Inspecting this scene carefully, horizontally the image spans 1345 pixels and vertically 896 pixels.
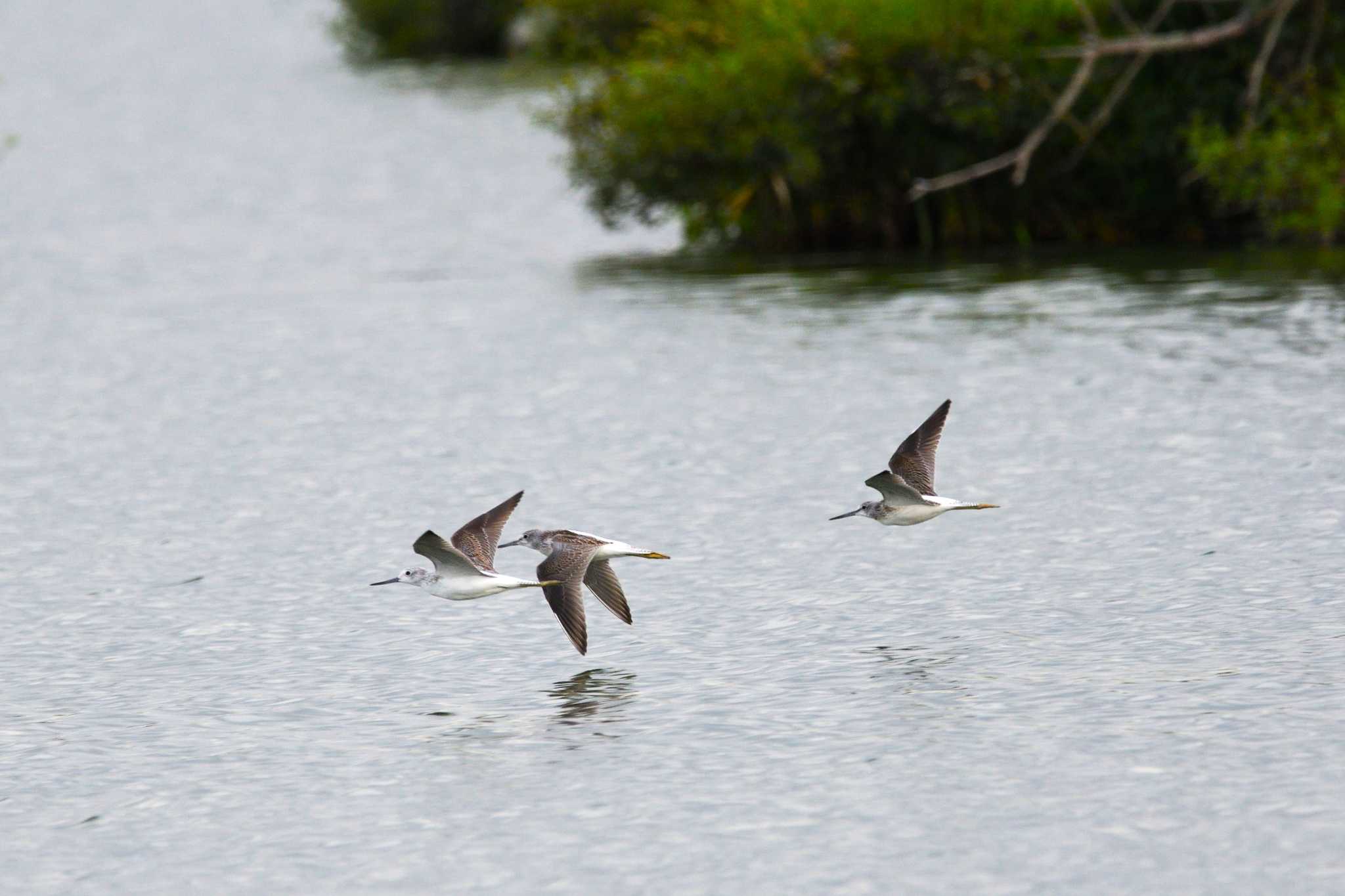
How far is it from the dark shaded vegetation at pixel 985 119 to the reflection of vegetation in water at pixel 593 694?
57.4ft

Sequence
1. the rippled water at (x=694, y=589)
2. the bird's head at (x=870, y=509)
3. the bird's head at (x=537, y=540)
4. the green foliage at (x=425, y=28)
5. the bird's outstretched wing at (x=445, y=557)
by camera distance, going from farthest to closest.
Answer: the green foliage at (x=425, y=28)
the bird's head at (x=870, y=509)
the bird's head at (x=537, y=540)
the bird's outstretched wing at (x=445, y=557)
the rippled water at (x=694, y=589)

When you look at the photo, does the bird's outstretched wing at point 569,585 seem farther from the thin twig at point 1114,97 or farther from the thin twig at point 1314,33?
the thin twig at point 1314,33

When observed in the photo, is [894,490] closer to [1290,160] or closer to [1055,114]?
[1055,114]

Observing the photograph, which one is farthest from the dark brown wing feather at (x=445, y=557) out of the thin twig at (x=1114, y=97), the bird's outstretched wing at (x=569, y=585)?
the thin twig at (x=1114, y=97)

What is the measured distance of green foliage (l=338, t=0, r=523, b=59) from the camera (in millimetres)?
74562

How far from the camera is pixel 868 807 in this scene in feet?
30.8

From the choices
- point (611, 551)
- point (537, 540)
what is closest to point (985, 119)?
point (537, 540)

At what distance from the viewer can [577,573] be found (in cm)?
1226

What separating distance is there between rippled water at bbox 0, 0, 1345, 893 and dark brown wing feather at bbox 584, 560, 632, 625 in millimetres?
271

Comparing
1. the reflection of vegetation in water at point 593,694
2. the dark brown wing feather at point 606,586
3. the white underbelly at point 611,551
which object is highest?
the white underbelly at point 611,551

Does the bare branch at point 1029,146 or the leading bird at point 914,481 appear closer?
the leading bird at point 914,481

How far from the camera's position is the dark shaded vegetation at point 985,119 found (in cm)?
2853

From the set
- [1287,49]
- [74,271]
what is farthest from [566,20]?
[1287,49]

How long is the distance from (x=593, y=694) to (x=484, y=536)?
143cm
